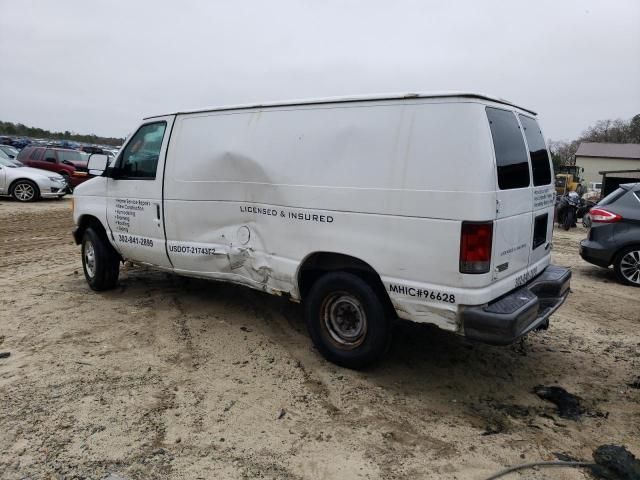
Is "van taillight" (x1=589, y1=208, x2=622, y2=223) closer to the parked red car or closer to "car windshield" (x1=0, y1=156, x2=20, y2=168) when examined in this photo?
"car windshield" (x1=0, y1=156, x2=20, y2=168)

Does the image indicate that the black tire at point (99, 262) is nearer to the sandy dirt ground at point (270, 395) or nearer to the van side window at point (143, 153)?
the sandy dirt ground at point (270, 395)

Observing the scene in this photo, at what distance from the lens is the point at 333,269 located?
4234mm

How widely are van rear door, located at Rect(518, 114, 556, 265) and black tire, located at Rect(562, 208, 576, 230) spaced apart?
11988 millimetres

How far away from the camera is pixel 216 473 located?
2900 mm

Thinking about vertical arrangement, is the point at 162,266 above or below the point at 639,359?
above

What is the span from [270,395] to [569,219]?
14263 mm

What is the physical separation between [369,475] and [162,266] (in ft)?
12.1

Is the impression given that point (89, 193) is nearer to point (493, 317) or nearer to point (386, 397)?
point (386, 397)

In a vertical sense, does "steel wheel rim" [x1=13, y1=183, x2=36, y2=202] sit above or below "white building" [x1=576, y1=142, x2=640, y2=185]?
below

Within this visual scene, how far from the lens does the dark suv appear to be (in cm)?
762

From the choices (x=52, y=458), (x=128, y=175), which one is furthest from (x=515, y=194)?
(x=128, y=175)

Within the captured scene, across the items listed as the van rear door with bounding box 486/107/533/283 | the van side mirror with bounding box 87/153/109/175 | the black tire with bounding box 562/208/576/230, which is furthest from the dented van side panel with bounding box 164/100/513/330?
the black tire with bounding box 562/208/576/230

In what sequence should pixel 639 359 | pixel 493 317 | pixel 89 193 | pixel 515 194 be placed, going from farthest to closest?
1. pixel 89 193
2. pixel 639 359
3. pixel 515 194
4. pixel 493 317

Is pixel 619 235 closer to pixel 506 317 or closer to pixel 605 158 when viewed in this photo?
pixel 506 317
